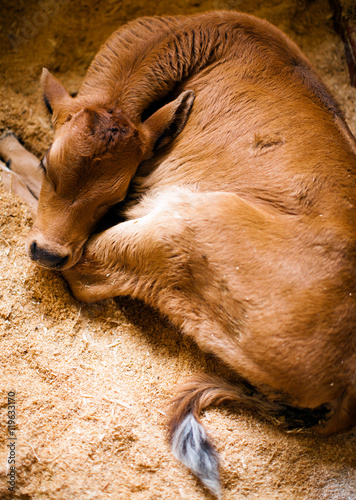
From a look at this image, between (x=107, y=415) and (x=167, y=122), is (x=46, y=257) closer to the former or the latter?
(x=107, y=415)

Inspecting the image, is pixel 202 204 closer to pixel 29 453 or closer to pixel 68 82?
pixel 29 453

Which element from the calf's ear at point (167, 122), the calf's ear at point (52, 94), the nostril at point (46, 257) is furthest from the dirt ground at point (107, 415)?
the calf's ear at point (167, 122)

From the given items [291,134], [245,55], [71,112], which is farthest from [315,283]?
[71,112]

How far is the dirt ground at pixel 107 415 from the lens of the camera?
2.68m

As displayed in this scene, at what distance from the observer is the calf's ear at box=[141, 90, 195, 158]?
3.17 meters

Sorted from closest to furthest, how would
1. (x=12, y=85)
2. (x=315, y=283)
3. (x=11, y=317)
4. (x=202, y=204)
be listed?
(x=315, y=283)
(x=202, y=204)
(x=11, y=317)
(x=12, y=85)

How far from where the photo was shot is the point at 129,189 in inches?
135

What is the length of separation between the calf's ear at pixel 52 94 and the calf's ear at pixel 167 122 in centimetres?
67

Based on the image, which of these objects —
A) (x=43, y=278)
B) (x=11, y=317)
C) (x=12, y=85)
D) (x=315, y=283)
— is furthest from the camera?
(x=12, y=85)

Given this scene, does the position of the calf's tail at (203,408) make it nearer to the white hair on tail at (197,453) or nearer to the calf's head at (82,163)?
the white hair on tail at (197,453)

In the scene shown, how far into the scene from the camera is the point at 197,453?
2635 millimetres

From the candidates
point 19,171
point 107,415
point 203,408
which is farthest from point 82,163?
point 203,408

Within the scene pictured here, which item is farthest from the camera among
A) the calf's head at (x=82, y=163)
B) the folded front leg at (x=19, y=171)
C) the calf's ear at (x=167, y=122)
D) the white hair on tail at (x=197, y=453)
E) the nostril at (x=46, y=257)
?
the folded front leg at (x=19, y=171)

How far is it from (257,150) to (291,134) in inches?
10.2
